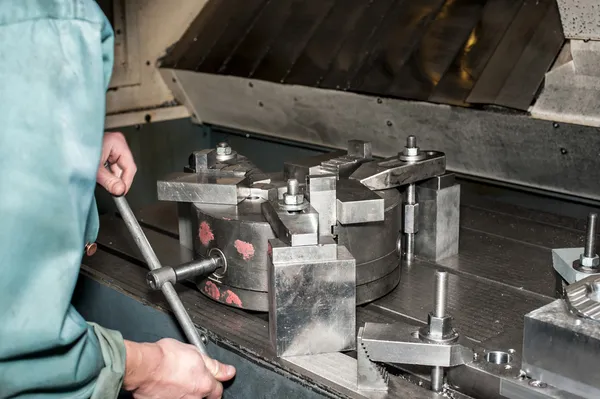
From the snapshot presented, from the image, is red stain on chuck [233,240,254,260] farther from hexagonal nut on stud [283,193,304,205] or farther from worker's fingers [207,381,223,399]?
worker's fingers [207,381,223,399]

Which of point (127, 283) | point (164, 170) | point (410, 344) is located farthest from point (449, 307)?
point (164, 170)

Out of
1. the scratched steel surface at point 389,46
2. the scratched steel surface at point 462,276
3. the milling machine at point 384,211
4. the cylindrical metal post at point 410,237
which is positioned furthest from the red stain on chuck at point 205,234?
the scratched steel surface at point 389,46

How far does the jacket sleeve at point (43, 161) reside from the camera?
722 millimetres

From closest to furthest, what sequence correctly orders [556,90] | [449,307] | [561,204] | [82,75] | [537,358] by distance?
[82,75] < [537,358] < [449,307] < [556,90] < [561,204]

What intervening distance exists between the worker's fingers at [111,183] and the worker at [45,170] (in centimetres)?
30

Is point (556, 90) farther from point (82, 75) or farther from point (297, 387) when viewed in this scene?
point (82, 75)

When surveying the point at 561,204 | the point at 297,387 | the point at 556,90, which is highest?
the point at 556,90

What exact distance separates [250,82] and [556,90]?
0.85m

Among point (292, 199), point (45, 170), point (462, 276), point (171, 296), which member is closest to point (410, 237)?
point (462, 276)

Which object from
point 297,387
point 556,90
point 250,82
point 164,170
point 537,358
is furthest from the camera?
point 164,170

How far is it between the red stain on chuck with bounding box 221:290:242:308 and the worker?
15.7 inches

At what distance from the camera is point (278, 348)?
3.50 ft

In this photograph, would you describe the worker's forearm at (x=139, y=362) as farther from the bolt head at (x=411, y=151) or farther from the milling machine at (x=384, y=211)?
the bolt head at (x=411, y=151)

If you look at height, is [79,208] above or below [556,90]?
below
